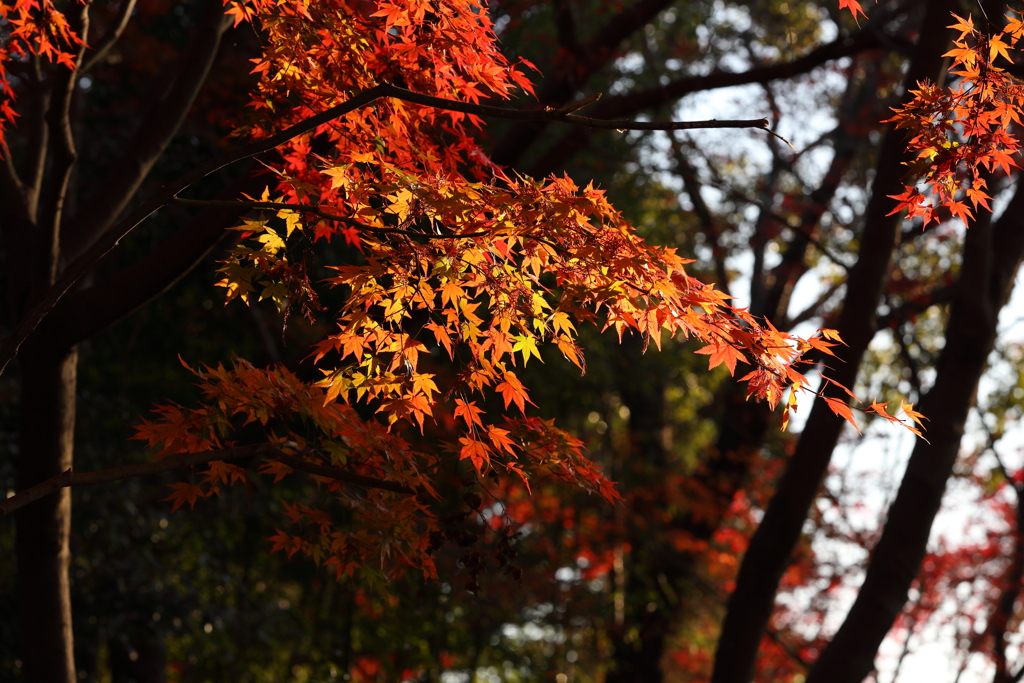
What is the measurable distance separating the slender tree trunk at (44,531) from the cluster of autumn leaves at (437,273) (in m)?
1.12

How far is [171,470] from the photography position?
2318 millimetres

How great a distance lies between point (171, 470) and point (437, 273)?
3.10 feet

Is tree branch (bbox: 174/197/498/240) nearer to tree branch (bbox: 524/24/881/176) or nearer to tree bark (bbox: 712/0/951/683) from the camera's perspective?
tree bark (bbox: 712/0/951/683)

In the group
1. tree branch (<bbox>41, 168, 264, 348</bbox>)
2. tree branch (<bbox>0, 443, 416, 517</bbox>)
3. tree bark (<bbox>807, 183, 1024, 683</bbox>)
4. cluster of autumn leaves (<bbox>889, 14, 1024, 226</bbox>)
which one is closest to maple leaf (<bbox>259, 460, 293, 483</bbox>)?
tree branch (<bbox>0, 443, 416, 517</bbox>)

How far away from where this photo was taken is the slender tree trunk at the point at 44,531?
3.45 m

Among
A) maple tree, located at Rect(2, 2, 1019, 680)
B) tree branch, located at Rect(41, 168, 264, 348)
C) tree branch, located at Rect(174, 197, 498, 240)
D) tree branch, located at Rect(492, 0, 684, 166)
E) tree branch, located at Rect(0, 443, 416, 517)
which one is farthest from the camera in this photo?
tree branch, located at Rect(492, 0, 684, 166)

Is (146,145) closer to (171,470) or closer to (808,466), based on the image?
(171,470)

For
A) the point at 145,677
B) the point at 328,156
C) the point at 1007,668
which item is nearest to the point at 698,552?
the point at 1007,668

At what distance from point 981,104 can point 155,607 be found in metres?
6.88

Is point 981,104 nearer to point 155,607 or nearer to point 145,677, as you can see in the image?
point 155,607

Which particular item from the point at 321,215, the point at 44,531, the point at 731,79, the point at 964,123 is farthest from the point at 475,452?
the point at 731,79

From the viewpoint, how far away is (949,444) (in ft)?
14.1

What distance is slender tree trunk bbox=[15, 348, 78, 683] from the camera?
11.3ft

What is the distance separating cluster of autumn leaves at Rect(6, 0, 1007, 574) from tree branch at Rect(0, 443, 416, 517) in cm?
13
